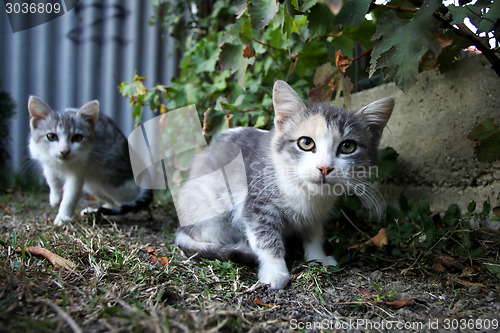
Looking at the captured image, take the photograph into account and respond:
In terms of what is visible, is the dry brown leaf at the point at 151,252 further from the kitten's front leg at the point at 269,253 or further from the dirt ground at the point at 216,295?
the kitten's front leg at the point at 269,253

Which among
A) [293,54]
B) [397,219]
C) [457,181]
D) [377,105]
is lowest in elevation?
[397,219]

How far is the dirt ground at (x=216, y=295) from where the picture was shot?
110 centimetres

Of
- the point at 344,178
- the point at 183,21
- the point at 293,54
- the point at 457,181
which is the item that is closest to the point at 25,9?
the point at 293,54

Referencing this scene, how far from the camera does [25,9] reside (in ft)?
6.80

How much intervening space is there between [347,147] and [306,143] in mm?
214

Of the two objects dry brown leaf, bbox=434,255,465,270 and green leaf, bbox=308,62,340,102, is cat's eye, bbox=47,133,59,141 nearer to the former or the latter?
green leaf, bbox=308,62,340,102

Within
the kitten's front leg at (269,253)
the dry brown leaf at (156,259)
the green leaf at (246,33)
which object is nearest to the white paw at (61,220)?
the dry brown leaf at (156,259)

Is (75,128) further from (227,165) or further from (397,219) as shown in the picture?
(397,219)

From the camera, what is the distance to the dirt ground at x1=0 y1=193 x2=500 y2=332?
1.10 meters

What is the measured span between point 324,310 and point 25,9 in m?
2.35

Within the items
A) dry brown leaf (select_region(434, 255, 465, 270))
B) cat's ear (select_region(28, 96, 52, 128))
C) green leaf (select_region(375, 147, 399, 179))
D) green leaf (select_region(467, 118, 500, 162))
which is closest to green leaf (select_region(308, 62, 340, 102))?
green leaf (select_region(375, 147, 399, 179))

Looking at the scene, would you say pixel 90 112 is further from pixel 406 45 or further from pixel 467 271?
pixel 467 271

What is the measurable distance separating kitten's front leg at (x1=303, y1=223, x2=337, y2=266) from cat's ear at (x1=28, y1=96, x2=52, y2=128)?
222cm

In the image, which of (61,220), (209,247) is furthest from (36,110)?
(209,247)
